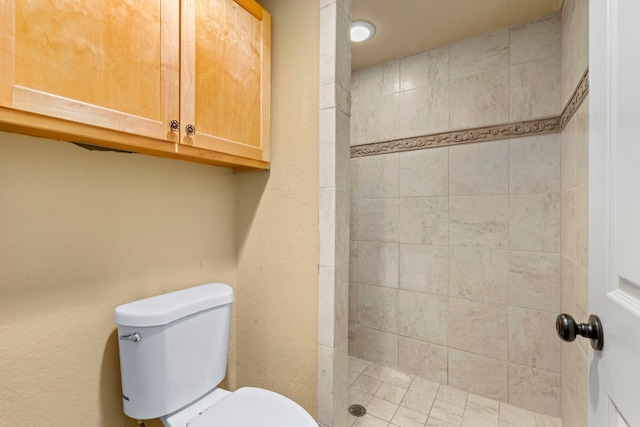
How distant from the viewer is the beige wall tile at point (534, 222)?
1.57 m

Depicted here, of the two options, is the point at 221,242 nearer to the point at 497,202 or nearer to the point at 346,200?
→ the point at 346,200

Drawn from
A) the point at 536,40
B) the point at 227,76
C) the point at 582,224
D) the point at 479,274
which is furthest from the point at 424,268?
the point at 227,76

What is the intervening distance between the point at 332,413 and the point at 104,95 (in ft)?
4.24

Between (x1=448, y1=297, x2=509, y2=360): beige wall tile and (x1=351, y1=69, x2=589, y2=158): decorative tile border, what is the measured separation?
1.04 metres

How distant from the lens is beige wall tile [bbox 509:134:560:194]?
157 cm

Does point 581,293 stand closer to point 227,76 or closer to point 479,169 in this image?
point 479,169

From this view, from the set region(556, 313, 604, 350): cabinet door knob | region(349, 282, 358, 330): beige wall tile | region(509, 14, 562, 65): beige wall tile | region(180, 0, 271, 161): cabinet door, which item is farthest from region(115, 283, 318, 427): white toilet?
region(509, 14, 562, 65): beige wall tile

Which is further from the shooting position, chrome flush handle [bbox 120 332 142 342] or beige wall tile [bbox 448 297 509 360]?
beige wall tile [bbox 448 297 509 360]

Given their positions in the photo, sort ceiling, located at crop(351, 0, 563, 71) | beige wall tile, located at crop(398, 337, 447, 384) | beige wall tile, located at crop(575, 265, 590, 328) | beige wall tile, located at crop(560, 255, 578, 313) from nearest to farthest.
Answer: beige wall tile, located at crop(575, 265, 590, 328), beige wall tile, located at crop(560, 255, 578, 313), ceiling, located at crop(351, 0, 563, 71), beige wall tile, located at crop(398, 337, 447, 384)

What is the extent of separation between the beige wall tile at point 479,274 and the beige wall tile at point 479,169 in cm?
38

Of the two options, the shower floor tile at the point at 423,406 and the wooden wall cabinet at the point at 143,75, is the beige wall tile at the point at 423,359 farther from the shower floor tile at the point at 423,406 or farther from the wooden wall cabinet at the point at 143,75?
the wooden wall cabinet at the point at 143,75

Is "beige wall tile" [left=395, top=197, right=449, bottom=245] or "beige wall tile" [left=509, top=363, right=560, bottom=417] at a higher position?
"beige wall tile" [left=395, top=197, right=449, bottom=245]

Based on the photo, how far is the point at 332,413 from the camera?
1.08 meters

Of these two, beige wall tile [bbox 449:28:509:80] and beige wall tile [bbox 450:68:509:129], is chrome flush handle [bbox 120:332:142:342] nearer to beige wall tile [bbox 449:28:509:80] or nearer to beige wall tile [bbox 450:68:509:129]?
beige wall tile [bbox 450:68:509:129]
